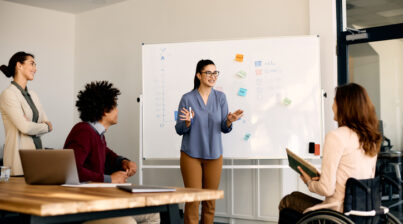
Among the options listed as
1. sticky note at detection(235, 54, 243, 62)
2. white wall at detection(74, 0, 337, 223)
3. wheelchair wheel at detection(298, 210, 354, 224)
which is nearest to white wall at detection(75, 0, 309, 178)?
white wall at detection(74, 0, 337, 223)

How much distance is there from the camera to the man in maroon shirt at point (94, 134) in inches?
93.0

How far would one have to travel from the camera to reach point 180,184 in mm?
5492

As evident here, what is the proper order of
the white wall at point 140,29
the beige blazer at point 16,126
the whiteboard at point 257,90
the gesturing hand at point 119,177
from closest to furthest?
the gesturing hand at point 119,177
the beige blazer at point 16,126
the whiteboard at point 257,90
the white wall at point 140,29

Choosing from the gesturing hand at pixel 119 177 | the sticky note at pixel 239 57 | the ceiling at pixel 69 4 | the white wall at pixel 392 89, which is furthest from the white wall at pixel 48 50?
the white wall at pixel 392 89

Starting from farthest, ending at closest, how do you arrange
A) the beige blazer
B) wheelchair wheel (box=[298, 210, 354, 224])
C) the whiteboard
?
the whiteboard
the beige blazer
wheelchair wheel (box=[298, 210, 354, 224])

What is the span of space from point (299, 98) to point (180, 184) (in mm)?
1885

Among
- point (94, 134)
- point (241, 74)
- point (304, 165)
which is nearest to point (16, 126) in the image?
point (94, 134)

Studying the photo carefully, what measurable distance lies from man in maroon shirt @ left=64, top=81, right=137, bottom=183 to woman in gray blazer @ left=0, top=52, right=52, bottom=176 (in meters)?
1.18

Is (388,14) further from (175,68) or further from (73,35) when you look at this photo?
(73,35)

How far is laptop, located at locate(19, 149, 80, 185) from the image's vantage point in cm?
206

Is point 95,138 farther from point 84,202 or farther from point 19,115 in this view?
point 19,115

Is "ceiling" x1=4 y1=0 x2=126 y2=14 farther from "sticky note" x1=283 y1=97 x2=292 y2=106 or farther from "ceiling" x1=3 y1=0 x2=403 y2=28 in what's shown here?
"ceiling" x1=3 y1=0 x2=403 y2=28

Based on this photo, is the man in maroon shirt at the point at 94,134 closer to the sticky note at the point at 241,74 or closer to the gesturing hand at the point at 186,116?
the gesturing hand at the point at 186,116

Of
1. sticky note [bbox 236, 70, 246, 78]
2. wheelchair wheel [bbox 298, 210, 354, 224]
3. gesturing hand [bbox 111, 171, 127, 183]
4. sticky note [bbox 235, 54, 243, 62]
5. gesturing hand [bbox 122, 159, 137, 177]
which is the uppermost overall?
sticky note [bbox 235, 54, 243, 62]
